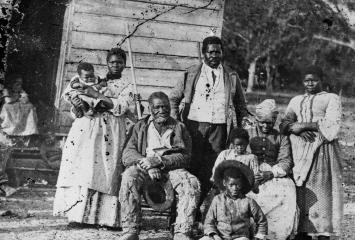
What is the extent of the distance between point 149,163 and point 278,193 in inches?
50.2

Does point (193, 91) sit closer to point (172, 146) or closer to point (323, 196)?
point (172, 146)

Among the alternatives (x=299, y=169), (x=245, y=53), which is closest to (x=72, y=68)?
(x=299, y=169)

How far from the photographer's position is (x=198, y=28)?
7824 mm

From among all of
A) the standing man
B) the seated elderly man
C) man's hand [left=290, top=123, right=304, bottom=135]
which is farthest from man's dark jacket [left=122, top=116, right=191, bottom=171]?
man's hand [left=290, top=123, right=304, bottom=135]

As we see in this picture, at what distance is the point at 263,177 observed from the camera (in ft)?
15.9

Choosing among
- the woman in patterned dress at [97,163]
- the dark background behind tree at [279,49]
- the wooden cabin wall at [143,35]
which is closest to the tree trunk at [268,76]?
the dark background behind tree at [279,49]

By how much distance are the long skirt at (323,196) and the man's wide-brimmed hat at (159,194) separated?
1.33 m

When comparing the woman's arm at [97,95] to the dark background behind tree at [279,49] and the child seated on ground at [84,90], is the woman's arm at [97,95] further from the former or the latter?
the dark background behind tree at [279,49]

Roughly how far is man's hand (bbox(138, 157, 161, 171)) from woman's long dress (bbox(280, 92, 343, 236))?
140 cm

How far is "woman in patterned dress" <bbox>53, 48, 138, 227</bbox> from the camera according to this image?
201 inches

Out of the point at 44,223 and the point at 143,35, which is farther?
the point at 143,35

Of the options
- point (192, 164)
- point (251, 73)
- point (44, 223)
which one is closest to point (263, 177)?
point (192, 164)

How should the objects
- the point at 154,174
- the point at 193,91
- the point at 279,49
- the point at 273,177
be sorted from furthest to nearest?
the point at 279,49 < the point at 193,91 < the point at 273,177 < the point at 154,174

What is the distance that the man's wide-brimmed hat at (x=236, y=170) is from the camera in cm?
448
